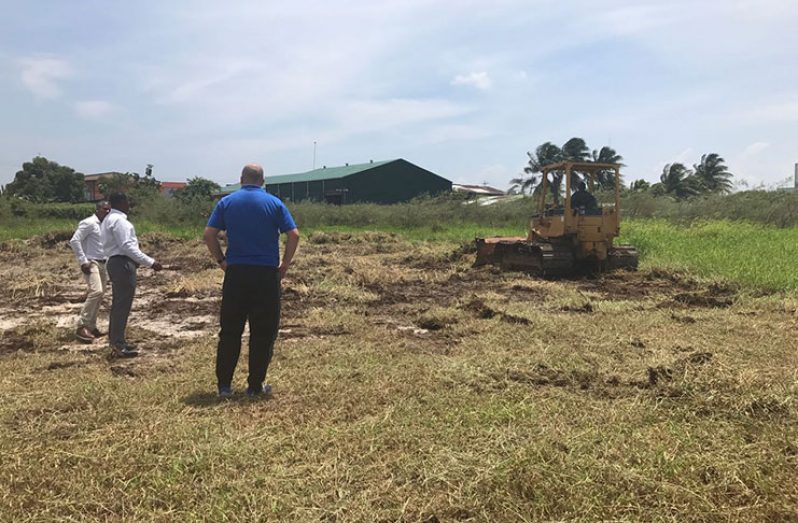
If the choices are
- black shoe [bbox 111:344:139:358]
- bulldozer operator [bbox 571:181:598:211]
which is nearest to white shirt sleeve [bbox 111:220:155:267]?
black shoe [bbox 111:344:139:358]

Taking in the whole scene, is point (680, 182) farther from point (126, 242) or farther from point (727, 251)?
point (126, 242)

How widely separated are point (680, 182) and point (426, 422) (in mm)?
45832

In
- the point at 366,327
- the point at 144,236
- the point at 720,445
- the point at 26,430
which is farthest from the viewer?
the point at 144,236

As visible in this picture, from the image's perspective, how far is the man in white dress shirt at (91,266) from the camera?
6363 mm

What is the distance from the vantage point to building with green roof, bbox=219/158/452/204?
43.2m

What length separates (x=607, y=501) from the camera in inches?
104

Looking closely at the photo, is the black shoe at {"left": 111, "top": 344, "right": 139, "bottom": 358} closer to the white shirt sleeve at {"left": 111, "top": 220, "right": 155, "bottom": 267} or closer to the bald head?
the white shirt sleeve at {"left": 111, "top": 220, "right": 155, "bottom": 267}

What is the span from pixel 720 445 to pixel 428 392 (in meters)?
1.88

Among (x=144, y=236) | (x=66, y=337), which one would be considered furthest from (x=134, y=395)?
(x=144, y=236)

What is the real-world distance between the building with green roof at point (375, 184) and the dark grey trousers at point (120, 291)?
123 feet

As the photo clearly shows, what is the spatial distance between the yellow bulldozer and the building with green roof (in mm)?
31876

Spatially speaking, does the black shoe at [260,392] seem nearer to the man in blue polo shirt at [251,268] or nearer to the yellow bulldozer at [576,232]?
the man in blue polo shirt at [251,268]

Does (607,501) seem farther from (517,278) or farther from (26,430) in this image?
(517,278)

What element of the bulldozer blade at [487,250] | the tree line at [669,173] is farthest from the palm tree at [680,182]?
the bulldozer blade at [487,250]
